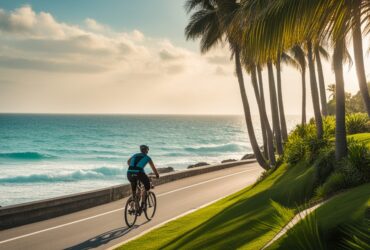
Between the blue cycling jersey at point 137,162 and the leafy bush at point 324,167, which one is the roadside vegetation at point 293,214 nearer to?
the leafy bush at point 324,167

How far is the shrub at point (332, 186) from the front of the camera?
909 cm

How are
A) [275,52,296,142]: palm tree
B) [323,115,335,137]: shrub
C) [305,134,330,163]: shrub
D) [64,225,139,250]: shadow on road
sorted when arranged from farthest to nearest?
1. [275,52,296,142]: palm tree
2. [323,115,335,137]: shrub
3. [305,134,330,163]: shrub
4. [64,225,139,250]: shadow on road

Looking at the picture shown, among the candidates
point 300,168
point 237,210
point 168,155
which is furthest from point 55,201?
point 168,155

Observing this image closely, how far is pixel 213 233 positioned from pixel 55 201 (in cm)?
676

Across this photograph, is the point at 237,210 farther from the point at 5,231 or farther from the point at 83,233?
the point at 5,231

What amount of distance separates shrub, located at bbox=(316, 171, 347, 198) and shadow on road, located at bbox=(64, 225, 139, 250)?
4.87 m

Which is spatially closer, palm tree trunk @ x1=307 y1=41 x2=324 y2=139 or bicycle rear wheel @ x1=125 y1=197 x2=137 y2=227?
bicycle rear wheel @ x1=125 y1=197 x2=137 y2=227

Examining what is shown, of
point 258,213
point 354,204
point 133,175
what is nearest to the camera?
point 354,204

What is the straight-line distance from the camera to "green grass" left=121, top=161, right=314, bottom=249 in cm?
636

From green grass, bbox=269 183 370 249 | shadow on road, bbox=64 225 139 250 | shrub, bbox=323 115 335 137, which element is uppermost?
shrub, bbox=323 115 335 137

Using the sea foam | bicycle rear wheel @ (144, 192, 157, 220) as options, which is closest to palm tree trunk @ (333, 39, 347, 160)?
bicycle rear wheel @ (144, 192, 157, 220)

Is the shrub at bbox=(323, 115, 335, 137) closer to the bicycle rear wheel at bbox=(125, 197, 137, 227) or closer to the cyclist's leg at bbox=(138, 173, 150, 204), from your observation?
the cyclist's leg at bbox=(138, 173, 150, 204)

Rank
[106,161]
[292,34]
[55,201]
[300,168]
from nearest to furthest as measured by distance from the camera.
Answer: [292,34]
[55,201]
[300,168]
[106,161]

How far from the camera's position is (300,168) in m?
13.6
